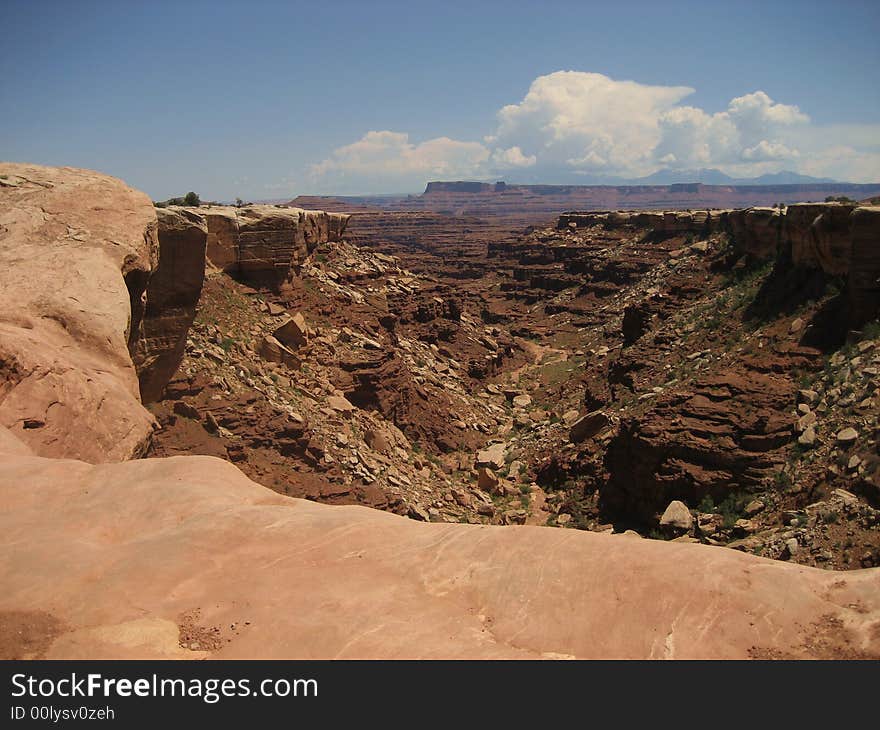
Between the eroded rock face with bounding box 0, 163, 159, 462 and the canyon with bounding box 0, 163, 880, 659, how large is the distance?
50mm

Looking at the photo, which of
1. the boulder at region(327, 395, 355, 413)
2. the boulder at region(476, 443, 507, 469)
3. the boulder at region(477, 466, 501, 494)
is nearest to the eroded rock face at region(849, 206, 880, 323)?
the boulder at region(477, 466, 501, 494)

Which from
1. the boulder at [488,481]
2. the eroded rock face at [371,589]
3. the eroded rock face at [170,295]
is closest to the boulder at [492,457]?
the boulder at [488,481]

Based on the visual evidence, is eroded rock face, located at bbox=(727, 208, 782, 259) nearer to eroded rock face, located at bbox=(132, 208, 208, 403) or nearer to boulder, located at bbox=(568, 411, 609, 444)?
boulder, located at bbox=(568, 411, 609, 444)

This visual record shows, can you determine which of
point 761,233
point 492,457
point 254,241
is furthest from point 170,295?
point 761,233

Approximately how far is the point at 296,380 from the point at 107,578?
1647 cm

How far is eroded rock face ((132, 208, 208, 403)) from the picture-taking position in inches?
607

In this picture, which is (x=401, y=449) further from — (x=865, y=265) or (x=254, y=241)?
(x=865, y=265)

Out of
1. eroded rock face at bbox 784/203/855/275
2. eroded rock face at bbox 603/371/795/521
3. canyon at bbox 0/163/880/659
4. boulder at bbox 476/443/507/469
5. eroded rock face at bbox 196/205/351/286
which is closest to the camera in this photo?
canyon at bbox 0/163/880/659

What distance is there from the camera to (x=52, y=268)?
1128 cm

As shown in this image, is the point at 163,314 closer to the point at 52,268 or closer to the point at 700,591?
the point at 52,268

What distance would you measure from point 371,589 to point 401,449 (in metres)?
16.8

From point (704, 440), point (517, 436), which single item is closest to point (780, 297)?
point (704, 440)

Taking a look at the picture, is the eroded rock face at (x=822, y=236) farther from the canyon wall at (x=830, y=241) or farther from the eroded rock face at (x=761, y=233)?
the eroded rock face at (x=761, y=233)

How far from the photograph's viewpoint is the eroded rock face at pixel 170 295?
15430 millimetres
